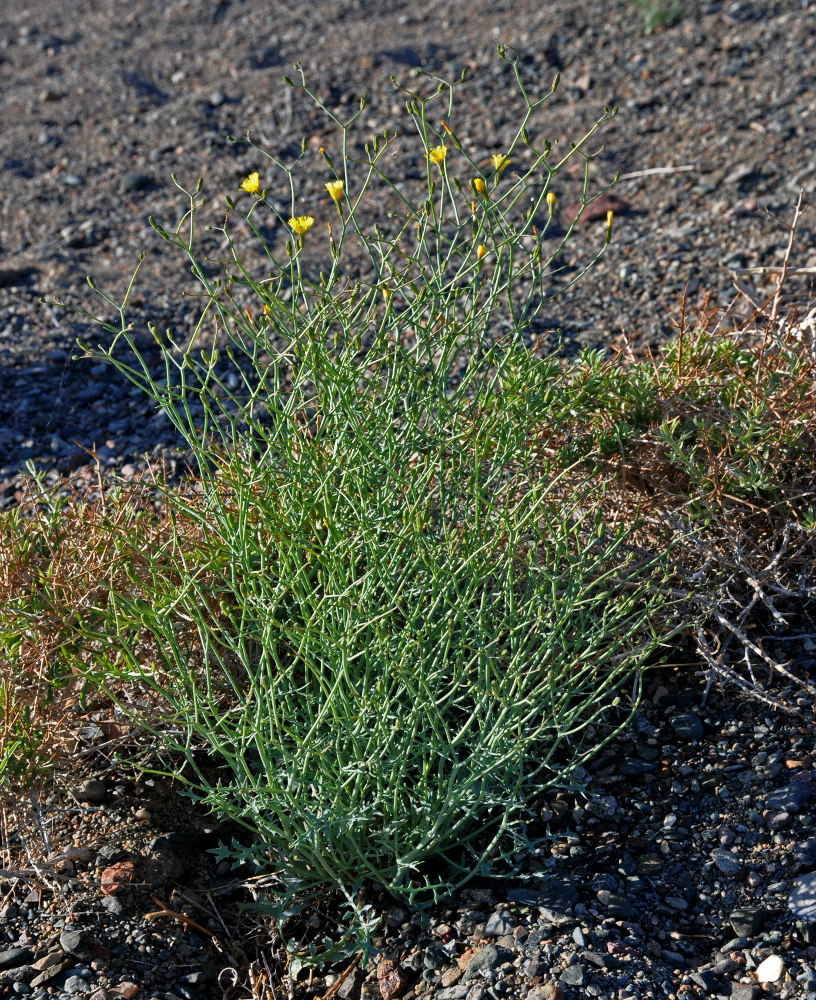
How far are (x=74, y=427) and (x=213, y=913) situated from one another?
2.20 metres

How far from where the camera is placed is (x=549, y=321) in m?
3.86

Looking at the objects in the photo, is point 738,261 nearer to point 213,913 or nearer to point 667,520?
point 667,520

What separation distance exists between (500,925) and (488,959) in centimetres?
7

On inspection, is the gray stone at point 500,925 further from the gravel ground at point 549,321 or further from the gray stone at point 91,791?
the gray stone at point 91,791

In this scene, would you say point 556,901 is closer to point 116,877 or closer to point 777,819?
→ point 777,819

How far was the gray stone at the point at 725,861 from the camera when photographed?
75.2 inches

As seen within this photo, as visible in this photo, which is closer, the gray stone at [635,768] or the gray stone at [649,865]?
the gray stone at [649,865]

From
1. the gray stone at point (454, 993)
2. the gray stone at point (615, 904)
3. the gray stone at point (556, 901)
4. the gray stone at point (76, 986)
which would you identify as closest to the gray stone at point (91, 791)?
the gray stone at point (76, 986)

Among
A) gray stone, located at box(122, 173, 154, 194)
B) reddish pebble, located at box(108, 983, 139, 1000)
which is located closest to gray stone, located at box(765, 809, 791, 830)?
reddish pebble, located at box(108, 983, 139, 1000)

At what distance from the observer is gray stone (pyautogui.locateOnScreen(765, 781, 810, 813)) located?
2.00 m

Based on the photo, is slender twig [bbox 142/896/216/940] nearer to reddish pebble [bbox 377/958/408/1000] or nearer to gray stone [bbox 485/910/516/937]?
reddish pebble [bbox 377/958/408/1000]

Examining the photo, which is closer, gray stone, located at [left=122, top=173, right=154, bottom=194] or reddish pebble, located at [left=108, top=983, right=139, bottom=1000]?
reddish pebble, located at [left=108, top=983, right=139, bottom=1000]

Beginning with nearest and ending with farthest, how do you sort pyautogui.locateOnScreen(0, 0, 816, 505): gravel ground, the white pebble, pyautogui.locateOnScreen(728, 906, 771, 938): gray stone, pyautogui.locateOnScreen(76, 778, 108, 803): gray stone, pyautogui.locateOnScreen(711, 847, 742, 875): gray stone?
the white pebble
pyautogui.locateOnScreen(728, 906, 771, 938): gray stone
pyautogui.locateOnScreen(711, 847, 742, 875): gray stone
pyautogui.locateOnScreen(76, 778, 108, 803): gray stone
pyautogui.locateOnScreen(0, 0, 816, 505): gravel ground

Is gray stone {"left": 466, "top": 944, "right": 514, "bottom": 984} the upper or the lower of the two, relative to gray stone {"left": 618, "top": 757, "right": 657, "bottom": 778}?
upper
